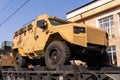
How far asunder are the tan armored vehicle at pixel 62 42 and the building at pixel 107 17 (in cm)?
1042

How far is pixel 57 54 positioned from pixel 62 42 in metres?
0.40

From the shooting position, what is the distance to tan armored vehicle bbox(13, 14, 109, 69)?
8.36m

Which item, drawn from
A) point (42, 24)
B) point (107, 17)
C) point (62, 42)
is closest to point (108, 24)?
point (107, 17)

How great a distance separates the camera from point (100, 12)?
75.7ft

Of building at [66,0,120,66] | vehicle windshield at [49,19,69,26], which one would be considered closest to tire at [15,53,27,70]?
vehicle windshield at [49,19,69,26]

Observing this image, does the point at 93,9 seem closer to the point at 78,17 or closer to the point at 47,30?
the point at 78,17

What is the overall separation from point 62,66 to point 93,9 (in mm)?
16560

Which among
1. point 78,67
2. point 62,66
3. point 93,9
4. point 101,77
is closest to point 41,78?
point 62,66

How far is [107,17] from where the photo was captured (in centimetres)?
2288

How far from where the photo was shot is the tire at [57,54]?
27.3 ft

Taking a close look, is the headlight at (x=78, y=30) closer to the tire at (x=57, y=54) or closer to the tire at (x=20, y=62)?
the tire at (x=57, y=54)

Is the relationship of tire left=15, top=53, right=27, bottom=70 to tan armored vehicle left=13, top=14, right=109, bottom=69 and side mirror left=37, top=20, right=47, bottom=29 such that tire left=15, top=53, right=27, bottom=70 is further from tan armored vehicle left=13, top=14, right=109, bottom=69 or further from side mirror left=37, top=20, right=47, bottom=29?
side mirror left=37, top=20, right=47, bottom=29

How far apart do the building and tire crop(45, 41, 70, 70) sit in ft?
38.2

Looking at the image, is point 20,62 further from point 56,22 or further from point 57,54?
point 57,54
